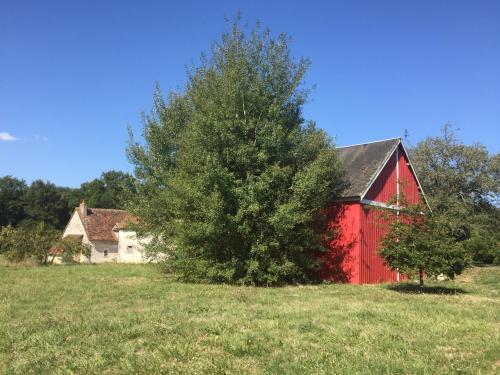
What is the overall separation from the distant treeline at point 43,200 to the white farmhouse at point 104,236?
30.5m

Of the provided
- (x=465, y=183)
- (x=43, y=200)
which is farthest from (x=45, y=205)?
(x=465, y=183)

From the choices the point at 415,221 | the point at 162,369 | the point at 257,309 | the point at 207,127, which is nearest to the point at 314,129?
the point at 207,127

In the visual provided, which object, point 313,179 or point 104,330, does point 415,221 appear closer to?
point 313,179

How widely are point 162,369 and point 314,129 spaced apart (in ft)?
47.5

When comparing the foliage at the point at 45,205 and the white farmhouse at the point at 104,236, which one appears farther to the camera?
the foliage at the point at 45,205

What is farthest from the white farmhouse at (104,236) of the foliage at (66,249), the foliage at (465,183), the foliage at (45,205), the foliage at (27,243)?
the foliage at (45,205)

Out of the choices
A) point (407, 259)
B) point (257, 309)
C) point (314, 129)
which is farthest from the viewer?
point (314, 129)

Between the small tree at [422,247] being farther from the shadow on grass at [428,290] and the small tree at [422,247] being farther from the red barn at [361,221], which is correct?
the red barn at [361,221]

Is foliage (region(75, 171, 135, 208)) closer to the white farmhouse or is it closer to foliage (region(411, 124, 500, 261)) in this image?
the white farmhouse

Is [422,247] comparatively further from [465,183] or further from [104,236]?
[104,236]

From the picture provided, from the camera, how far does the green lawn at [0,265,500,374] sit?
6.48 metres

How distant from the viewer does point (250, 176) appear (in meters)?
17.1

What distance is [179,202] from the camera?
57.5ft

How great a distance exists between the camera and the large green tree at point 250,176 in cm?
1691
